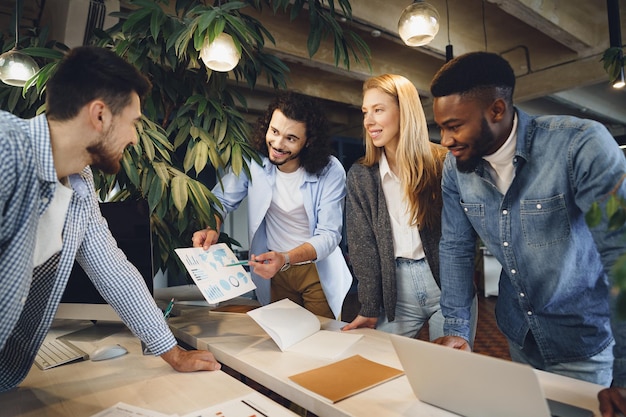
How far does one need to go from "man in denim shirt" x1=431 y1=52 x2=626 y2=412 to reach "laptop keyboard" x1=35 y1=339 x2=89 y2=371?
120cm

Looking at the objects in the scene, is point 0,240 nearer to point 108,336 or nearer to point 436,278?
point 108,336

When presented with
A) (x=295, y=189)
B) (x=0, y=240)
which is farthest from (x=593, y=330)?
(x=0, y=240)

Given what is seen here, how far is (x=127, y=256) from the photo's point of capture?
179cm

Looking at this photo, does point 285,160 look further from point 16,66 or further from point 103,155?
point 16,66

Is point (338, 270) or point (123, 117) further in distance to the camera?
point (338, 270)

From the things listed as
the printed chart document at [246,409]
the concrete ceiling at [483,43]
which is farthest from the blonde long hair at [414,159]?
the concrete ceiling at [483,43]

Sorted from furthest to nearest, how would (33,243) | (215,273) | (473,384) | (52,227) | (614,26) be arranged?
(614,26) → (215,273) → (52,227) → (33,243) → (473,384)

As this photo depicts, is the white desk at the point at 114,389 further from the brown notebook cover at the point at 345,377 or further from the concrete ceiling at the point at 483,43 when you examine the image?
the concrete ceiling at the point at 483,43

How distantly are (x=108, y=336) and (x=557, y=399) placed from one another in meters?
1.58

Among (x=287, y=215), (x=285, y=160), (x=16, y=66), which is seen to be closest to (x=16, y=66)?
(x=16, y=66)

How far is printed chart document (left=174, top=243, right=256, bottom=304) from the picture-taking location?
1.50 metres

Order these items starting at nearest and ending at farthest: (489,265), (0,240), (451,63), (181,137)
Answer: (0,240)
(451,63)
(181,137)
(489,265)

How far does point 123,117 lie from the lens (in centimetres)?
118

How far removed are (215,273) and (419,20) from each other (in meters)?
2.10
